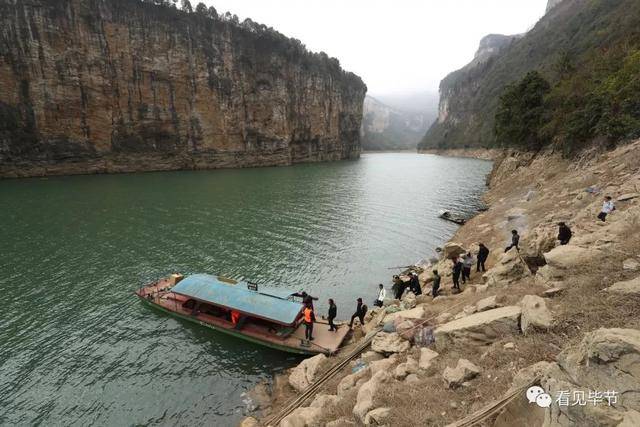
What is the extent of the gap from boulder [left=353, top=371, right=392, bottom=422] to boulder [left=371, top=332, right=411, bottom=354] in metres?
1.92

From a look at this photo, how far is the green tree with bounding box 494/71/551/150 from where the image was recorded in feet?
145

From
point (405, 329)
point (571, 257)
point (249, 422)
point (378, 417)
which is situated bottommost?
point (249, 422)

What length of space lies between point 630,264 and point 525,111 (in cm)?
4355

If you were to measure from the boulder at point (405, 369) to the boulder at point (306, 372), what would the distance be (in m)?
4.32

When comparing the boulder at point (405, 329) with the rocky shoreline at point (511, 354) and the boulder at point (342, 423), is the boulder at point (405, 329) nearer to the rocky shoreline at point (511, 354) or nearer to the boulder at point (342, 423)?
the rocky shoreline at point (511, 354)

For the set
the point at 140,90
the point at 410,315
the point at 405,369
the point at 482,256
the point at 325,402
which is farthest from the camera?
the point at 140,90

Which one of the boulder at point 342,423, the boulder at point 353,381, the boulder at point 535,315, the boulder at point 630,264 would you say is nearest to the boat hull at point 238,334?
the boulder at point 353,381

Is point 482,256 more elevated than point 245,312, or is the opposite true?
point 482,256

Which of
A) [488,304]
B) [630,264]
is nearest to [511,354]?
[488,304]

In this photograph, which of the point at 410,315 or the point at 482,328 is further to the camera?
the point at 410,315

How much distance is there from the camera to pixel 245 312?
15961mm

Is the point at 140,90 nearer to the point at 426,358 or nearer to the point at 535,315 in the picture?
the point at 426,358

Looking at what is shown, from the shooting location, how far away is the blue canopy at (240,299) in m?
15.6

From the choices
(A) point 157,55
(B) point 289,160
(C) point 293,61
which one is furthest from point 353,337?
(C) point 293,61
